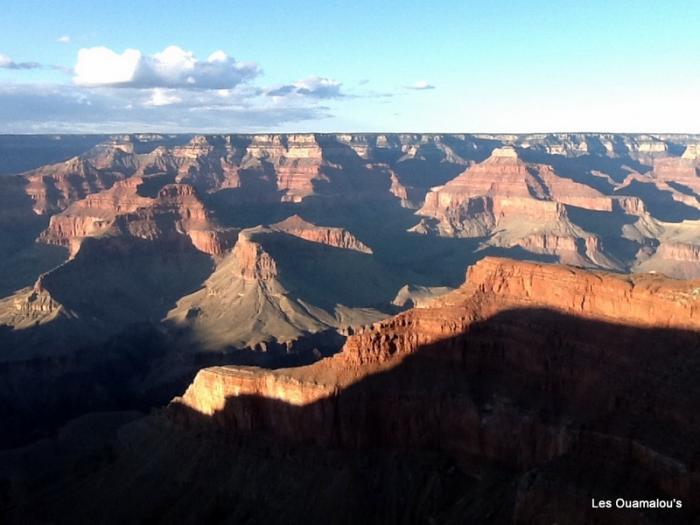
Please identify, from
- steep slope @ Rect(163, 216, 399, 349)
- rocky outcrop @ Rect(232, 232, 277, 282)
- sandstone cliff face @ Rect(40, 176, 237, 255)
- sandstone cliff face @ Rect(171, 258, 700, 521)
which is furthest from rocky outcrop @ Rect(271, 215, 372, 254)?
sandstone cliff face @ Rect(171, 258, 700, 521)

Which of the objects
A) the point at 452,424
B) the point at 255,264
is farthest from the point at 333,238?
the point at 452,424

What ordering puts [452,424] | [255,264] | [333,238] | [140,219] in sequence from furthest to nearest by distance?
1. [333,238]
2. [140,219]
3. [255,264]
4. [452,424]

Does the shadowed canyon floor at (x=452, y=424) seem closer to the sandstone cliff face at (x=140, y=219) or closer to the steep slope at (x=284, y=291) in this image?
the steep slope at (x=284, y=291)

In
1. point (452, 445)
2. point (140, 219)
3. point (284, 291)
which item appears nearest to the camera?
point (452, 445)

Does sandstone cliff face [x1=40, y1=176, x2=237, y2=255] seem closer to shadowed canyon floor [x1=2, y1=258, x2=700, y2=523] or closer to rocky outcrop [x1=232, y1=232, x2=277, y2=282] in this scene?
rocky outcrop [x1=232, y1=232, x2=277, y2=282]

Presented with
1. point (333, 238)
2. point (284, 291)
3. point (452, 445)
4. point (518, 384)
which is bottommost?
point (284, 291)

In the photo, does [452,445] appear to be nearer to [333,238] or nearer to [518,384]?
[518,384]

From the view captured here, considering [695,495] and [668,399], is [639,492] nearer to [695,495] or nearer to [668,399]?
[695,495]
